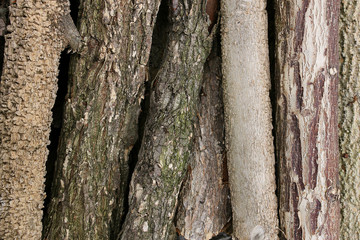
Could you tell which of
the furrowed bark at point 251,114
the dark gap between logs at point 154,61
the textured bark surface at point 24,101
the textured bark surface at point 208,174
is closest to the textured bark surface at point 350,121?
the furrowed bark at point 251,114

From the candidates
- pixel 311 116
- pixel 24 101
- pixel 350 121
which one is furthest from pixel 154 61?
pixel 350 121

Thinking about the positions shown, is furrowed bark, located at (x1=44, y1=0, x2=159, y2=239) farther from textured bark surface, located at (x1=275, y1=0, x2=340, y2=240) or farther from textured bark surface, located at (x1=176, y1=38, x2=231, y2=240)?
textured bark surface, located at (x1=275, y1=0, x2=340, y2=240)

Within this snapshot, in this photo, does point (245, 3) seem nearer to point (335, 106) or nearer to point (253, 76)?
point (253, 76)

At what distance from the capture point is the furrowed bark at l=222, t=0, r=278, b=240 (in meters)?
1.54

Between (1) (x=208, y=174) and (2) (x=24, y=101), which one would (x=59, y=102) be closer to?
(2) (x=24, y=101)

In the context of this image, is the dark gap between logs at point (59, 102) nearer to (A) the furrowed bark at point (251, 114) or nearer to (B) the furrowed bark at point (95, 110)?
(B) the furrowed bark at point (95, 110)

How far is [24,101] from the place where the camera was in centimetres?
134

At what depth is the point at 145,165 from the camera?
1.52 meters

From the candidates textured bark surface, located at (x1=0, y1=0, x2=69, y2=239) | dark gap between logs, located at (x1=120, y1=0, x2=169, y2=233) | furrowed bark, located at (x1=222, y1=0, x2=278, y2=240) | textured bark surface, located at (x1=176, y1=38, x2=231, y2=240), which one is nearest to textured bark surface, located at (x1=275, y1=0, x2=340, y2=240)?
furrowed bark, located at (x1=222, y1=0, x2=278, y2=240)

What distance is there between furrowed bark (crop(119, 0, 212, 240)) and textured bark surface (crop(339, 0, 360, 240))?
63 cm

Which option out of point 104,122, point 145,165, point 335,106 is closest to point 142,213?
point 145,165

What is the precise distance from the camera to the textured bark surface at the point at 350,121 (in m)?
1.64

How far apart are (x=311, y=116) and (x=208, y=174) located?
0.52 metres

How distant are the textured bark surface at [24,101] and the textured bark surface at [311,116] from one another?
37.2 inches
